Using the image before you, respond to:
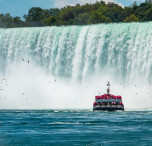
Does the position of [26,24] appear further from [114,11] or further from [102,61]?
[102,61]

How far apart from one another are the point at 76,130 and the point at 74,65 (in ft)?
118

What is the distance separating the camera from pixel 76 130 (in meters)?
40.6

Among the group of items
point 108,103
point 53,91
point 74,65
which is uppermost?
point 74,65

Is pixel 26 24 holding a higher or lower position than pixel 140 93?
higher

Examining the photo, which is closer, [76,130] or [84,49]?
[76,130]

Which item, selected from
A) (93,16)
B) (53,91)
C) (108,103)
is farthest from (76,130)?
(93,16)

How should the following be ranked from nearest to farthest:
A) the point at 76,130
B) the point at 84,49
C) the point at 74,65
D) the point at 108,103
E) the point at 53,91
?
the point at 76,130 → the point at 108,103 → the point at 53,91 → the point at 84,49 → the point at 74,65

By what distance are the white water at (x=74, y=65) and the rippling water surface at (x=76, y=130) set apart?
20.1 m

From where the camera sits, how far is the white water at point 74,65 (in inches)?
2800

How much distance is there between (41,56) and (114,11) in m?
70.2

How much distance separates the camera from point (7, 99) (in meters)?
76.1

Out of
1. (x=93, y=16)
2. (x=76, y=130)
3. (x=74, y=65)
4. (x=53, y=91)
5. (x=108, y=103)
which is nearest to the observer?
(x=76, y=130)

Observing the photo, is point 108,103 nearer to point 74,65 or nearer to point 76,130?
point 74,65

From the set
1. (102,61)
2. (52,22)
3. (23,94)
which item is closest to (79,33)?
(102,61)
